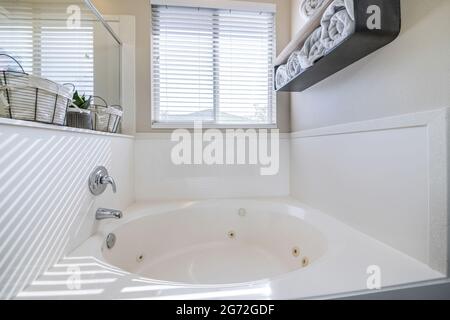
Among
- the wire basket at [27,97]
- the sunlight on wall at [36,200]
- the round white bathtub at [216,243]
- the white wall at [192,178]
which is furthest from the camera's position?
the white wall at [192,178]

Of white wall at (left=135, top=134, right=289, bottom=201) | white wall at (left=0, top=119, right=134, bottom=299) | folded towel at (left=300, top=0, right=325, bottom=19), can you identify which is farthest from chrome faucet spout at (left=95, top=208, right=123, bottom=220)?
folded towel at (left=300, top=0, right=325, bottom=19)

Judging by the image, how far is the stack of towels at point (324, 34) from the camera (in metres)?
0.82

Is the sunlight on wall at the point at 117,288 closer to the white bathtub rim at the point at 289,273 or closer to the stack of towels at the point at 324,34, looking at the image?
the white bathtub rim at the point at 289,273

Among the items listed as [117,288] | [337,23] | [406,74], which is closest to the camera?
[117,288]

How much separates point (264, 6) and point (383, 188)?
65.3 inches

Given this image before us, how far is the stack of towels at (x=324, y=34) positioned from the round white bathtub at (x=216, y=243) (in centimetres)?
89

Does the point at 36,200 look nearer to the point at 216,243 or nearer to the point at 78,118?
the point at 78,118

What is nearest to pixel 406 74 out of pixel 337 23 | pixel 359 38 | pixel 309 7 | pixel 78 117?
pixel 359 38

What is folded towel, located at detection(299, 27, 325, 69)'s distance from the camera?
3.32 feet

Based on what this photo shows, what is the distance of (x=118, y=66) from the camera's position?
5.23 ft

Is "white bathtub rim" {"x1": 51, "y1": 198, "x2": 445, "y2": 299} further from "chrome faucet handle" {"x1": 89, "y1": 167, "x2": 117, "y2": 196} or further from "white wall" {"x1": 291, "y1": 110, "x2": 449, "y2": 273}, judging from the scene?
"chrome faucet handle" {"x1": 89, "y1": 167, "x2": 117, "y2": 196}

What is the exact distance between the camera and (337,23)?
2.90 feet

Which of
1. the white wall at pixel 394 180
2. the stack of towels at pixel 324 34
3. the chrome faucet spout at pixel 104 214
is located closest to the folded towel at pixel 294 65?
the stack of towels at pixel 324 34

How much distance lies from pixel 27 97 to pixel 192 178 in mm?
1119
